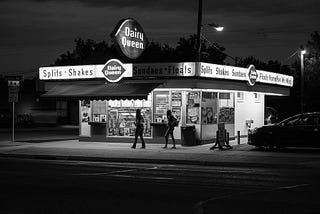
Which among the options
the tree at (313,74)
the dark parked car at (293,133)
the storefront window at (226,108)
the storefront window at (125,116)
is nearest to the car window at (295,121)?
the dark parked car at (293,133)

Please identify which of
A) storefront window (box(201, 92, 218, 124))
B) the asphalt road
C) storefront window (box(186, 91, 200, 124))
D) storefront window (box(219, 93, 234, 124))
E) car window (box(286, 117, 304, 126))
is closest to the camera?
the asphalt road

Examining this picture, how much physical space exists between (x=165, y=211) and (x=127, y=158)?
460 inches

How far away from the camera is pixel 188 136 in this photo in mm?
26516

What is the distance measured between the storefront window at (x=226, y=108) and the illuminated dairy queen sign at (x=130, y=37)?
15.7 ft

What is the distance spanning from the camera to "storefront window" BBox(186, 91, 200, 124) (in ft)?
88.0

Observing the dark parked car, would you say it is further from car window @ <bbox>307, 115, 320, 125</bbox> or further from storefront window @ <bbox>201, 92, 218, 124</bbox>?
storefront window @ <bbox>201, 92, 218, 124</bbox>

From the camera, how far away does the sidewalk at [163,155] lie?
20.0 metres

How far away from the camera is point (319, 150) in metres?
24.2

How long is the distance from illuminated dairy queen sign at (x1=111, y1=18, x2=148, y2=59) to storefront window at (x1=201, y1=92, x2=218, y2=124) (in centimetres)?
389

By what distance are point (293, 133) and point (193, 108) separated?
17.6ft

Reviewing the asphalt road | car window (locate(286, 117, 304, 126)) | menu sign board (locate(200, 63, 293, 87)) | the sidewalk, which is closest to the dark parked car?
car window (locate(286, 117, 304, 126))

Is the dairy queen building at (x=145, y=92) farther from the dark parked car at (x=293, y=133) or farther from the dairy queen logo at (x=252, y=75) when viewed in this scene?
the dark parked car at (x=293, y=133)

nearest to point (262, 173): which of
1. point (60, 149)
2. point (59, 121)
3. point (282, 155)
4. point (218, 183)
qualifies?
point (218, 183)

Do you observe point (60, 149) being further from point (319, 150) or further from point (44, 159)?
point (319, 150)
